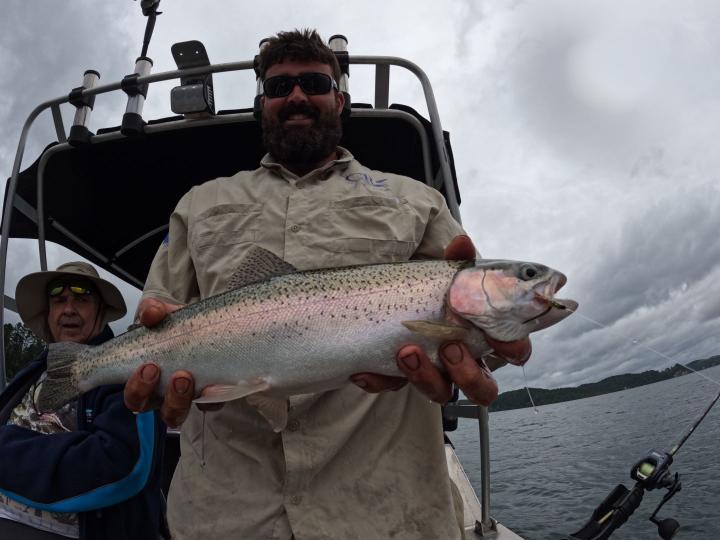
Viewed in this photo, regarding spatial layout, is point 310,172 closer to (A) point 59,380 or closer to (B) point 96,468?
(A) point 59,380

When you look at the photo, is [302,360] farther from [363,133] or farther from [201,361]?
[363,133]

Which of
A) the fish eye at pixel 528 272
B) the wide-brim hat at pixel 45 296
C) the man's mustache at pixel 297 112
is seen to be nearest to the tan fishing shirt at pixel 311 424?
the man's mustache at pixel 297 112

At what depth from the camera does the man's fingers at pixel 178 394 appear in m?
2.21

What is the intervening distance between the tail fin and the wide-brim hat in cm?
153

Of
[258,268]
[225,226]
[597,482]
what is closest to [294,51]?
[225,226]

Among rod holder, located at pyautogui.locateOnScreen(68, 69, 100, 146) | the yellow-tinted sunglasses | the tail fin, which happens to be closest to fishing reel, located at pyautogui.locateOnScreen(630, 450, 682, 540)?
the tail fin

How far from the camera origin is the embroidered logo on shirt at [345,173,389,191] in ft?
9.45

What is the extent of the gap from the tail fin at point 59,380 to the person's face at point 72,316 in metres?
1.51

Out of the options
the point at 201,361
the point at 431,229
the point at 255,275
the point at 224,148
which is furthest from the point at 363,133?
the point at 201,361

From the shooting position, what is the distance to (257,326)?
2.28 m

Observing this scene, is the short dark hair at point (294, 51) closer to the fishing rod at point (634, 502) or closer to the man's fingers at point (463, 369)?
the man's fingers at point (463, 369)

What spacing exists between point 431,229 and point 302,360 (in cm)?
118

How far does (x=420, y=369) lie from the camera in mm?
2043

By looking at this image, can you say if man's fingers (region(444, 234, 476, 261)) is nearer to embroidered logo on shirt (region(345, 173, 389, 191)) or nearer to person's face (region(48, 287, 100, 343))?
embroidered logo on shirt (region(345, 173, 389, 191))
